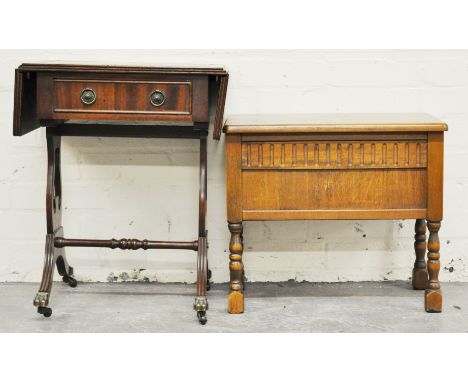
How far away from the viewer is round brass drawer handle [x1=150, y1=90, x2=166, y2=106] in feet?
11.8

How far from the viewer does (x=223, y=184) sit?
14.1 feet

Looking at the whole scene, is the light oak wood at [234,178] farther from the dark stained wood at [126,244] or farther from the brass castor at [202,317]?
the brass castor at [202,317]

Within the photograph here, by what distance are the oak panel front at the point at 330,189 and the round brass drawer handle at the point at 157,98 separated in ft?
1.58

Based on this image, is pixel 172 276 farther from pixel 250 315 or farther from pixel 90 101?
pixel 90 101

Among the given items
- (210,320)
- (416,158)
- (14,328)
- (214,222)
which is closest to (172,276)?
(214,222)

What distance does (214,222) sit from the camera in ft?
14.2

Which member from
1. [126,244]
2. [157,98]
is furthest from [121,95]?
[126,244]

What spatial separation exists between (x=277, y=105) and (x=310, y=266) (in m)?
0.86

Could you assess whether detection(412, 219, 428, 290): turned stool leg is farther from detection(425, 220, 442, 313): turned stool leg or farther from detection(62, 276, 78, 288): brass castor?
detection(62, 276, 78, 288): brass castor

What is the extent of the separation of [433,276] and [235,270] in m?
0.90

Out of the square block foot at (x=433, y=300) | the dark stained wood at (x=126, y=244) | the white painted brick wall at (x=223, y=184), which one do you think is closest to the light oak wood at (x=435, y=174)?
the square block foot at (x=433, y=300)

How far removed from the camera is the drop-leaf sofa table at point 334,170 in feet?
12.0

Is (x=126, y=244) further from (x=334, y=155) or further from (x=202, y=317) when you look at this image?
(x=334, y=155)

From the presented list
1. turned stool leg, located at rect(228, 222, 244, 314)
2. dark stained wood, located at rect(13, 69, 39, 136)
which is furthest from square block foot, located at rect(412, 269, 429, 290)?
dark stained wood, located at rect(13, 69, 39, 136)
